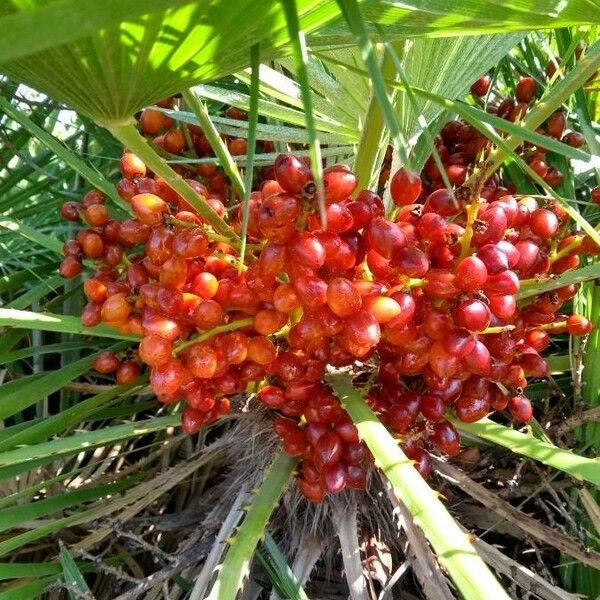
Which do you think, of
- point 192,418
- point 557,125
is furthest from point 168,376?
point 557,125

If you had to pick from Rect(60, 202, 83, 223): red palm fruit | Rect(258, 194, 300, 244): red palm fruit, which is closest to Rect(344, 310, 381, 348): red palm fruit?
Rect(258, 194, 300, 244): red palm fruit

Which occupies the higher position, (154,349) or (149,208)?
(149,208)

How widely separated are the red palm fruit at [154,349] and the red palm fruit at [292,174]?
0.22m

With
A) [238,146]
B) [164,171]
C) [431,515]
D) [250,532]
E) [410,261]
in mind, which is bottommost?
[431,515]

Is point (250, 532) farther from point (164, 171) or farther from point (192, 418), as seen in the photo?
point (164, 171)

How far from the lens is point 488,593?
57cm

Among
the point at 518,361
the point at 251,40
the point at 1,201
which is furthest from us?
the point at 1,201

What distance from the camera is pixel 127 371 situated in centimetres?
100

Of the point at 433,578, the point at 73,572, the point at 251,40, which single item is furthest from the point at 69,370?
the point at 251,40

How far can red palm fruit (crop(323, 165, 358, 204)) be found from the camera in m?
0.68

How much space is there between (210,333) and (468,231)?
0.93ft

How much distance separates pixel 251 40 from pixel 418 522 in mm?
430

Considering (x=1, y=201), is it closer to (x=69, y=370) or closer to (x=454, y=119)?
(x=69, y=370)

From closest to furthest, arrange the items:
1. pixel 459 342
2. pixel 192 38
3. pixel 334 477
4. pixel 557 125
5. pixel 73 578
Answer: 1. pixel 192 38
2. pixel 459 342
3. pixel 334 477
4. pixel 73 578
5. pixel 557 125
